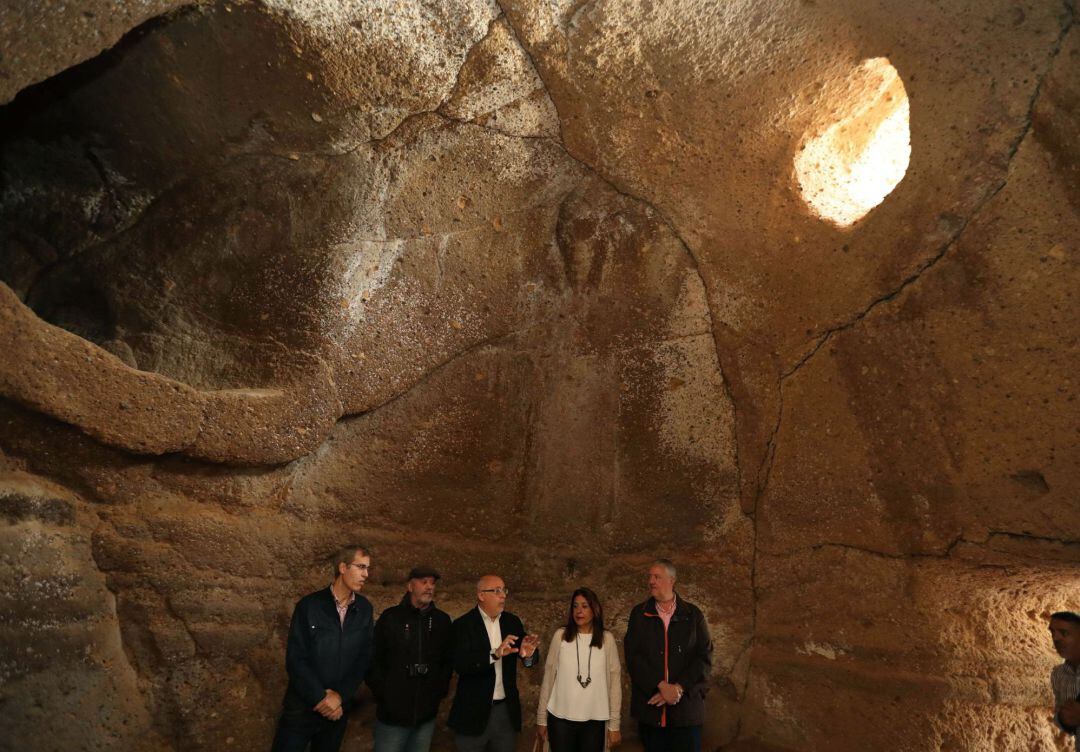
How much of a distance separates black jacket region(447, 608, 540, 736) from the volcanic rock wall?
0.65m

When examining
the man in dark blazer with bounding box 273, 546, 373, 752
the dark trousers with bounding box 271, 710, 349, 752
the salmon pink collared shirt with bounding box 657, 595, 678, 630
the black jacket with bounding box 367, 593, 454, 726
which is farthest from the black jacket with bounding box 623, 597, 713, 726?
the dark trousers with bounding box 271, 710, 349, 752

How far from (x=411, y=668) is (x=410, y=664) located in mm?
15

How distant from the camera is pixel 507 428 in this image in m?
3.91

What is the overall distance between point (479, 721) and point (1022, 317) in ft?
8.07

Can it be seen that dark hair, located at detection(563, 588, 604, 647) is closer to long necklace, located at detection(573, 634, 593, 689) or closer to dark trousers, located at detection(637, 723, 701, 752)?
long necklace, located at detection(573, 634, 593, 689)

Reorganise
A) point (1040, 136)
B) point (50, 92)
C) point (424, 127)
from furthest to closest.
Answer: point (424, 127)
point (50, 92)
point (1040, 136)

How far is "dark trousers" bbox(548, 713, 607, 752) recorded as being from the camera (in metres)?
3.20

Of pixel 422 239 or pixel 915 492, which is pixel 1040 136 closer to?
pixel 915 492

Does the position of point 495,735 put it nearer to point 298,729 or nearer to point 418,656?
point 418,656

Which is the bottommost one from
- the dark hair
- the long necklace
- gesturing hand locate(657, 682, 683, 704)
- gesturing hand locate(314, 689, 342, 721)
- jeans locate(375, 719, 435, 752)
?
jeans locate(375, 719, 435, 752)

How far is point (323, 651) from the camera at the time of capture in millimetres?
3031

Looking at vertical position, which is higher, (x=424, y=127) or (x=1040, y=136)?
(x=424, y=127)

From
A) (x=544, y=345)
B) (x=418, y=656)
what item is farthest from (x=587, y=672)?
(x=544, y=345)

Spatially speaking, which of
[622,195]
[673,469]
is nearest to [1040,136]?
[622,195]
